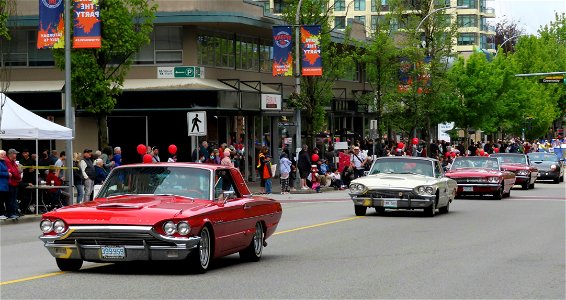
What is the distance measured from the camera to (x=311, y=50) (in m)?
45.0

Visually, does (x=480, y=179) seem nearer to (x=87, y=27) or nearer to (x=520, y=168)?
(x=520, y=168)

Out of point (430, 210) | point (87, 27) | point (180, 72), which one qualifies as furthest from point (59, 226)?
point (180, 72)

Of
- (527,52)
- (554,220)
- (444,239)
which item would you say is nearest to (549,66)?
(527,52)

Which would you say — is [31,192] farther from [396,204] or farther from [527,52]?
[527,52]

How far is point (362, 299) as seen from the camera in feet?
38.7

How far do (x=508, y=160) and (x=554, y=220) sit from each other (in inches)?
796

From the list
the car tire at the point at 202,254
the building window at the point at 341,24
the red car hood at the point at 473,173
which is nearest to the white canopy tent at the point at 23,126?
the red car hood at the point at 473,173

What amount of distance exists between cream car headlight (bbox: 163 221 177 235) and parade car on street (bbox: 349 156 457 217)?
1361 cm

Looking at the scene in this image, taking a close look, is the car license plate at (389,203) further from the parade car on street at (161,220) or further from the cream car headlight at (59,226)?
the cream car headlight at (59,226)

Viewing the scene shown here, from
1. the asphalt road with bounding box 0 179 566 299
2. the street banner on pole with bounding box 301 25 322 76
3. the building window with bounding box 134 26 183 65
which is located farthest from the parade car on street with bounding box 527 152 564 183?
the asphalt road with bounding box 0 179 566 299

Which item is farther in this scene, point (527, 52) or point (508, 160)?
point (527, 52)

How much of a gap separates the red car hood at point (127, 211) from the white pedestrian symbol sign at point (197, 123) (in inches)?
806

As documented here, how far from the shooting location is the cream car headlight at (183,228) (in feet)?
43.6

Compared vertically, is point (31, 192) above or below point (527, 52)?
below
